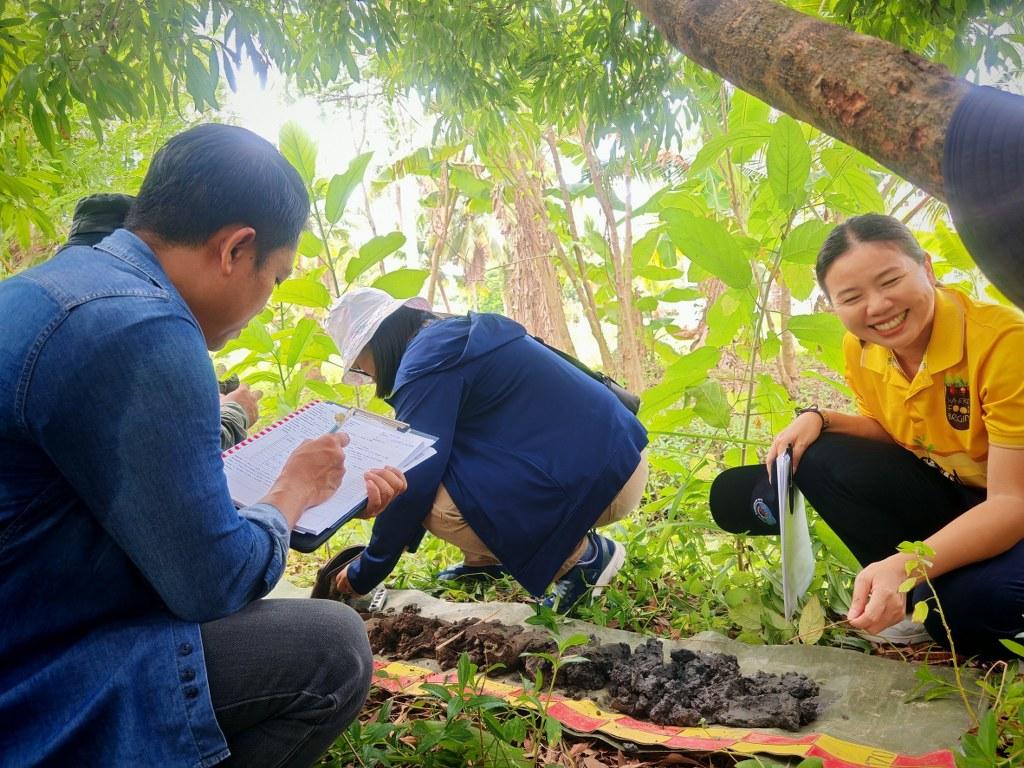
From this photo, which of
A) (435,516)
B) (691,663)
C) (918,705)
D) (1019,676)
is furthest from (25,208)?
(1019,676)

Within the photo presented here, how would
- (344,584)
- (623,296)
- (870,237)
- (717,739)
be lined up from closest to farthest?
1. (717,739)
2. (870,237)
3. (344,584)
4. (623,296)

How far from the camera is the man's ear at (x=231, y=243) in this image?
1.03 m

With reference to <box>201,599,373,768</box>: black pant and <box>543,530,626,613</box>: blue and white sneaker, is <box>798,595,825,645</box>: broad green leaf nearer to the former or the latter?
<box>543,530,626,613</box>: blue and white sneaker

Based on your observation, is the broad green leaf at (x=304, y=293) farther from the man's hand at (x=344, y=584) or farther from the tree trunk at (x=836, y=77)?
the tree trunk at (x=836, y=77)

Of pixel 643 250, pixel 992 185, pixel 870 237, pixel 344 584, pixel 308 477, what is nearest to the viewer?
pixel 992 185

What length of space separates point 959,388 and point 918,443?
196mm

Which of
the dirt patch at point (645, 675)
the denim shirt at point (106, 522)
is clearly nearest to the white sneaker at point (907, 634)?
the dirt patch at point (645, 675)

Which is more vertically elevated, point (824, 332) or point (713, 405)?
point (824, 332)

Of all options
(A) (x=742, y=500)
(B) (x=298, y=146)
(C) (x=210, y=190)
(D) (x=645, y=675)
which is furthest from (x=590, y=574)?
(B) (x=298, y=146)

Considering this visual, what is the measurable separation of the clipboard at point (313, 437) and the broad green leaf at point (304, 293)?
104 cm

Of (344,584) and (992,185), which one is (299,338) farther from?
(992,185)

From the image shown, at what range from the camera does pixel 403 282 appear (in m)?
2.50

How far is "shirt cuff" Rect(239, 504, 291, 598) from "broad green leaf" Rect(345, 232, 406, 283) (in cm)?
151

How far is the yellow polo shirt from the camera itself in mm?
1346
